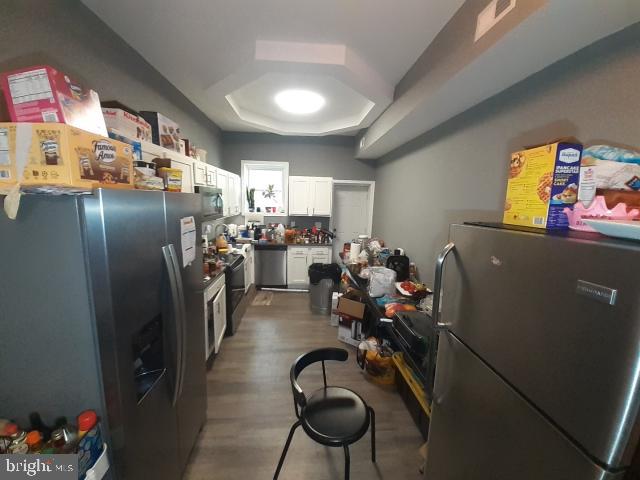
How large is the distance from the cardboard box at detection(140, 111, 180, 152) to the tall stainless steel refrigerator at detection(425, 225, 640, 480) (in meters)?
2.19

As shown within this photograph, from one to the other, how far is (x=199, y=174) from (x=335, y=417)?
247 cm

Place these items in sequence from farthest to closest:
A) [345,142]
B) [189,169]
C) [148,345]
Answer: [345,142] → [189,169] → [148,345]

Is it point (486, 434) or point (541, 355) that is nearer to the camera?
point (541, 355)

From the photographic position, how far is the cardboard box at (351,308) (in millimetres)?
2744

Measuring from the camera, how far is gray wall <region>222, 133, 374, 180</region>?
179 inches

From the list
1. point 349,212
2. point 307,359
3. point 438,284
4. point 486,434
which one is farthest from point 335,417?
point 349,212

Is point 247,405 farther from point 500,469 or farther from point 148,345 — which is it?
point 500,469

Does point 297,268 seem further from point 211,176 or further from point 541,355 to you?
point 541,355

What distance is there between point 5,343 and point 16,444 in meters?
0.32

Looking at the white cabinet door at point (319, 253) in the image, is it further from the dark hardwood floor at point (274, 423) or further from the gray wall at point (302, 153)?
the dark hardwood floor at point (274, 423)

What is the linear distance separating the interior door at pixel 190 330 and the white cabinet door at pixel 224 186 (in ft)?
6.18

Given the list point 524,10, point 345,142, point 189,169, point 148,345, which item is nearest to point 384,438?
point 148,345

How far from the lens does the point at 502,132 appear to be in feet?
5.23

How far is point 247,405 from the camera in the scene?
2.01m
